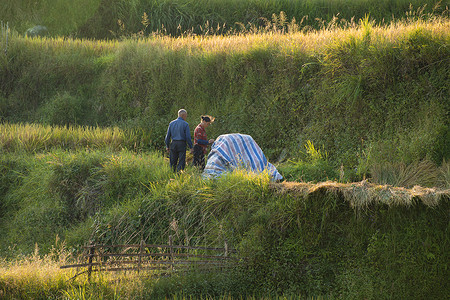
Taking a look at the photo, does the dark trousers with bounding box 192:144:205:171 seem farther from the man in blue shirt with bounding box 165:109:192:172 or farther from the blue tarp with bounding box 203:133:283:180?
the blue tarp with bounding box 203:133:283:180

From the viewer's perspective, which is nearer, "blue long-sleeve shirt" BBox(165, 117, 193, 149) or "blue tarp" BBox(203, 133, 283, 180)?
"blue tarp" BBox(203, 133, 283, 180)

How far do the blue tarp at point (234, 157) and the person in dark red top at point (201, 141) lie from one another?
0.46m

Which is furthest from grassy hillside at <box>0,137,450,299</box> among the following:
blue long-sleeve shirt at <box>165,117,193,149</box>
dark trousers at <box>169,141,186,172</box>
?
blue long-sleeve shirt at <box>165,117,193,149</box>

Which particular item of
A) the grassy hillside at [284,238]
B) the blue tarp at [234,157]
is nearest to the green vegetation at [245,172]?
the grassy hillside at [284,238]

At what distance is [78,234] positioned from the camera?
35.8ft

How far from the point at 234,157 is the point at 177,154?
1444 millimetres

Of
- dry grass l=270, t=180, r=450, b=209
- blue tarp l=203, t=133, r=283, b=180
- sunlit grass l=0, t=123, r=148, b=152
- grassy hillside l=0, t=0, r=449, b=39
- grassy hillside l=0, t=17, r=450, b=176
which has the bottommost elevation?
dry grass l=270, t=180, r=450, b=209

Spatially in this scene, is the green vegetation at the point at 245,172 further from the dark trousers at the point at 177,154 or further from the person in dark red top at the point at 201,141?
the person in dark red top at the point at 201,141

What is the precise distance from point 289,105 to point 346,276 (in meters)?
7.23

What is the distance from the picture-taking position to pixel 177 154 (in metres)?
11.7

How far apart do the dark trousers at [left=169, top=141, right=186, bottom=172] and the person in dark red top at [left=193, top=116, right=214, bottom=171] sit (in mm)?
301

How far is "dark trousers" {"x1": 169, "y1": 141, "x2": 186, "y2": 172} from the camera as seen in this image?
11508 mm

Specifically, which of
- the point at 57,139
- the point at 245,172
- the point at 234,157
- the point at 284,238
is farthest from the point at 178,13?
the point at 284,238

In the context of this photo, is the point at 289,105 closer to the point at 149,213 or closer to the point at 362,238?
the point at 149,213
